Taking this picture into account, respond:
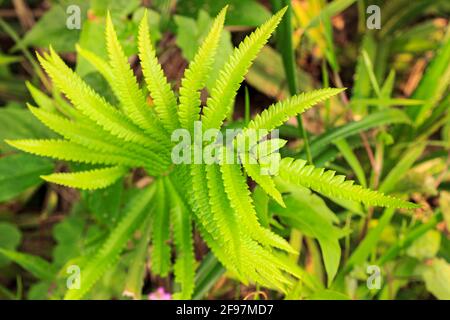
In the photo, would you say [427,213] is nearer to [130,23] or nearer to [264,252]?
[264,252]

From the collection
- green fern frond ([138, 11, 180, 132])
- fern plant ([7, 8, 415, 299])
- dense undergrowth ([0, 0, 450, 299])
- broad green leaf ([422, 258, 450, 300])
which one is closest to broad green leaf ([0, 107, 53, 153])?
dense undergrowth ([0, 0, 450, 299])

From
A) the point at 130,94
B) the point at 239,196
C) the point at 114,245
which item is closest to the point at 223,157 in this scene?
the point at 239,196

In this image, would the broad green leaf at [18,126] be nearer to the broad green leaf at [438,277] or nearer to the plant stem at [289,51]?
the plant stem at [289,51]

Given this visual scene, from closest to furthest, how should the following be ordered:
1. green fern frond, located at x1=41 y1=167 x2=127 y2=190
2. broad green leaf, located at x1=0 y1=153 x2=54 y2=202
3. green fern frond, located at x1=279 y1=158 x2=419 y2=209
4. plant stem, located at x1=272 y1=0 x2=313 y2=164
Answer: green fern frond, located at x1=279 y1=158 x2=419 y2=209 → green fern frond, located at x1=41 y1=167 x2=127 y2=190 → plant stem, located at x1=272 y1=0 x2=313 y2=164 → broad green leaf, located at x1=0 y1=153 x2=54 y2=202

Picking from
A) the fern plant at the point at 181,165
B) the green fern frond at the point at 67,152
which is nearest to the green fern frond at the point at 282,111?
the fern plant at the point at 181,165

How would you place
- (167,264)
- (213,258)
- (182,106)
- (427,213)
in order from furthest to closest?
(427,213), (213,258), (167,264), (182,106)

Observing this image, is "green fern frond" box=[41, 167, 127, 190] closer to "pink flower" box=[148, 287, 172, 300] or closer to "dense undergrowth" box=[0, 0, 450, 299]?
"dense undergrowth" box=[0, 0, 450, 299]

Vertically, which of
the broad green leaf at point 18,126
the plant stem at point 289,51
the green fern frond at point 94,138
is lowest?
the green fern frond at point 94,138

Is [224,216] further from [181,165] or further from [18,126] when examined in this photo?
[18,126]
